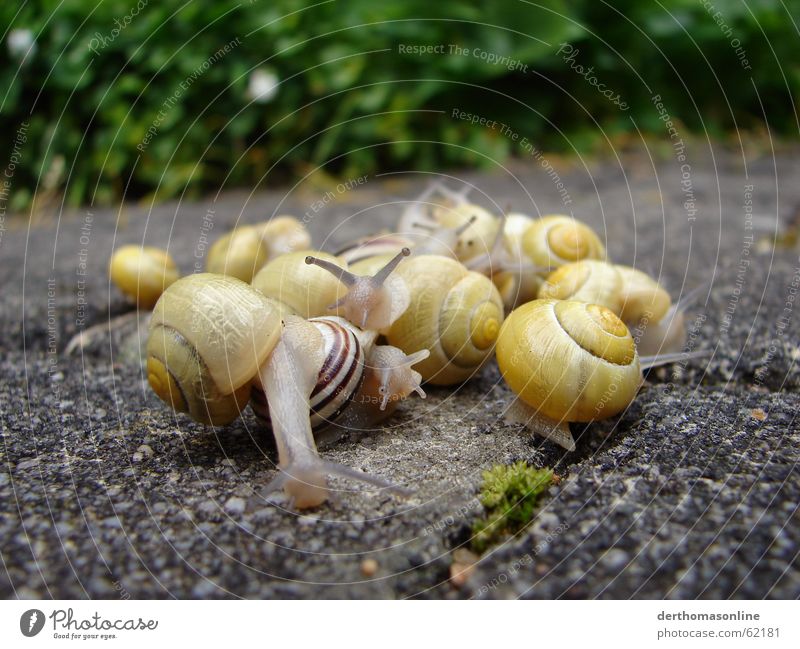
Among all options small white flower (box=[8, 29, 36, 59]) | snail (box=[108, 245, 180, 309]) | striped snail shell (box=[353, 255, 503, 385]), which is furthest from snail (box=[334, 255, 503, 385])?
small white flower (box=[8, 29, 36, 59])

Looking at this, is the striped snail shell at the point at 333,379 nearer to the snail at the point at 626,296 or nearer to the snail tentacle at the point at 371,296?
the snail tentacle at the point at 371,296

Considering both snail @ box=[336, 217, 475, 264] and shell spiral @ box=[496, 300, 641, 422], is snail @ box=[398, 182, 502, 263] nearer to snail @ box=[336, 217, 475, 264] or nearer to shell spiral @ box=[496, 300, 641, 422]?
snail @ box=[336, 217, 475, 264]

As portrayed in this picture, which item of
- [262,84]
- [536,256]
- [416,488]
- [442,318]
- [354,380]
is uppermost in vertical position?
[262,84]

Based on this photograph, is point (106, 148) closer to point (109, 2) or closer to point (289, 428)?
point (109, 2)

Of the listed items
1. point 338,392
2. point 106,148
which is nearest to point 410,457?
point 338,392

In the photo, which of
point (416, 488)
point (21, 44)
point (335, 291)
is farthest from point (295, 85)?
point (416, 488)

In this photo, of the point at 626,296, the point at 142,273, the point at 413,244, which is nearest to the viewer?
the point at 626,296

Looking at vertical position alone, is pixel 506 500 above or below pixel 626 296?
below

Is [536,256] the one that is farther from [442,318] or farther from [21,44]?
[21,44]
